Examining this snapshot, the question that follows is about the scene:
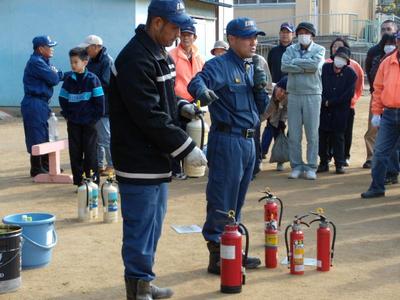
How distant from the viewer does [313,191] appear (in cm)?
1011

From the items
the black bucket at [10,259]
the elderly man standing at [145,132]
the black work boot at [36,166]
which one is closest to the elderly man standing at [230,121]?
the elderly man standing at [145,132]

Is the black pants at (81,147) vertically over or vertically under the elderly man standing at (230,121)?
under

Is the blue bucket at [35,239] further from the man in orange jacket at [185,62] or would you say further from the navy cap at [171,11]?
the man in orange jacket at [185,62]

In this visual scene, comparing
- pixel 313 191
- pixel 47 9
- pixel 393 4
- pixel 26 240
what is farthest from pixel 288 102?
pixel 393 4

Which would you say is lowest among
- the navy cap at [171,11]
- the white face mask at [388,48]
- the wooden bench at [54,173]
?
the wooden bench at [54,173]

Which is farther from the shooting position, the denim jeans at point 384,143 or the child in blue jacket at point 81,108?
the child in blue jacket at point 81,108

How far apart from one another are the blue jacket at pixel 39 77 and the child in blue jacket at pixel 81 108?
1169 mm

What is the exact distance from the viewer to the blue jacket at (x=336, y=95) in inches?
440

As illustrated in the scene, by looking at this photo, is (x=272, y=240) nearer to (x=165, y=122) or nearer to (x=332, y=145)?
(x=165, y=122)

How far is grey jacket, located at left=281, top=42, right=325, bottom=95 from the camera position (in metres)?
10.6

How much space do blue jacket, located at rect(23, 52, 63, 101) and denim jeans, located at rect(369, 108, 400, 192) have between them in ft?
15.2

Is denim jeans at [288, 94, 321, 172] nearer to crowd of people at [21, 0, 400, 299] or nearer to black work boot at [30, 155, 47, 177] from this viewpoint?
crowd of people at [21, 0, 400, 299]

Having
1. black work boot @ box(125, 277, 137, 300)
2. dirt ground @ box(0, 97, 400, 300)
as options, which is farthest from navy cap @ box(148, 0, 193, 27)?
dirt ground @ box(0, 97, 400, 300)

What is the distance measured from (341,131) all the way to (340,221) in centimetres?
318
